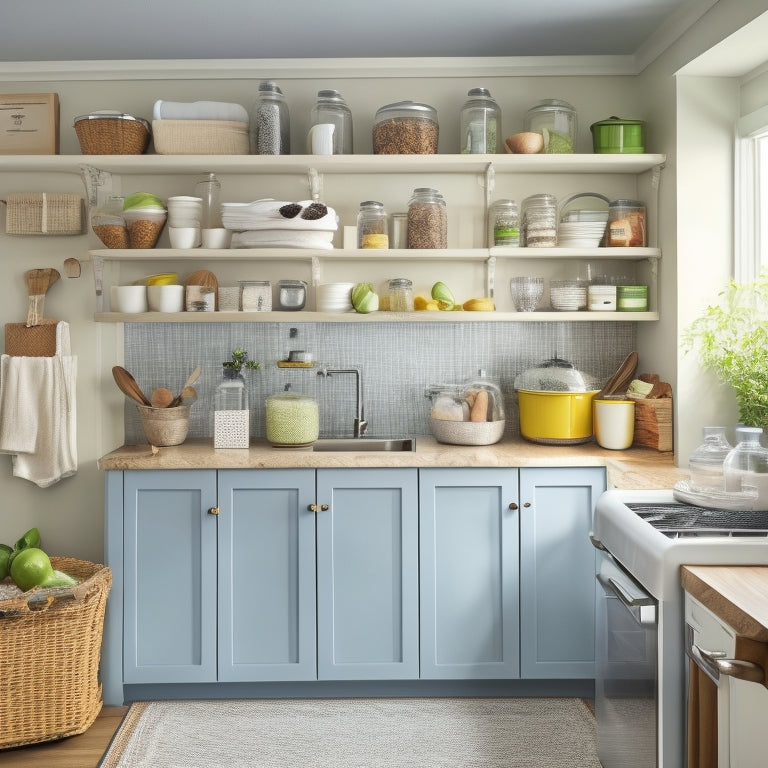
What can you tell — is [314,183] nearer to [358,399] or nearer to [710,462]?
[358,399]

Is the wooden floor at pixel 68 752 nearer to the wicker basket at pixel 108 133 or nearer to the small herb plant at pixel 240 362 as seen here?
the small herb plant at pixel 240 362

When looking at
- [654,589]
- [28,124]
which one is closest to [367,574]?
[654,589]

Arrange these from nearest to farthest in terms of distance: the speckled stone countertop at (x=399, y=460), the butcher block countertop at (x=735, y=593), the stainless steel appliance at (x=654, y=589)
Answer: the butcher block countertop at (x=735, y=593)
the stainless steel appliance at (x=654, y=589)
the speckled stone countertop at (x=399, y=460)

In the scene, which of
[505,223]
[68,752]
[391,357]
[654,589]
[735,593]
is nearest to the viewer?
[735,593]

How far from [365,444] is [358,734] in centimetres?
112

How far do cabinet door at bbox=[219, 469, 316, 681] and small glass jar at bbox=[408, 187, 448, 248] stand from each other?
3.39 feet

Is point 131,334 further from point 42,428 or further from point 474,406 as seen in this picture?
point 474,406

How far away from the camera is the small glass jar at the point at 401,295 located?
127 inches

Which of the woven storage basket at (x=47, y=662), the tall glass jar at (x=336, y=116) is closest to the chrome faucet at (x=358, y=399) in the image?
the tall glass jar at (x=336, y=116)

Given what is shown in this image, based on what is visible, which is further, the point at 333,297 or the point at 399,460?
the point at 333,297

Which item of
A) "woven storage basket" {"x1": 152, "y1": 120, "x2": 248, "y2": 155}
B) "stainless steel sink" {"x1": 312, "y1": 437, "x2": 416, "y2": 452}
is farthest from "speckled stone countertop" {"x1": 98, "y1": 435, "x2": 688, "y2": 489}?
"woven storage basket" {"x1": 152, "y1": 120, "x2": 248, "y2": 155}

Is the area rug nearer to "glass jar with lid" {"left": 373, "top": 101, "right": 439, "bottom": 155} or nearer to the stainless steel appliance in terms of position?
the stainless steel appliance

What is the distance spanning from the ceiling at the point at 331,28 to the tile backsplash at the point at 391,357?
1.12 m

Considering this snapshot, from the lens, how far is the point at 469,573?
2957mm
